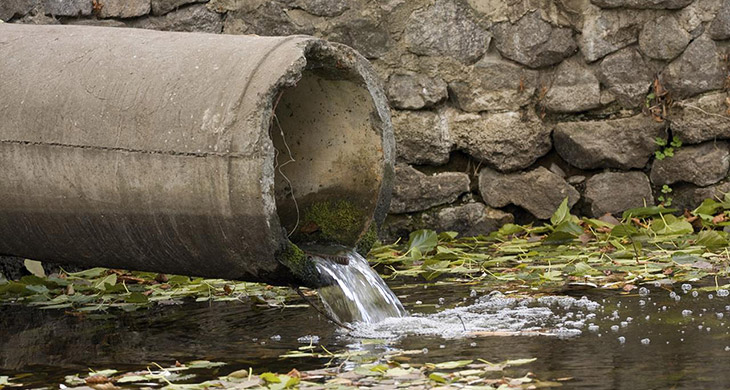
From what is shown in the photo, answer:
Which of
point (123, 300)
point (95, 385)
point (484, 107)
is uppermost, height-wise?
point (484, 107)

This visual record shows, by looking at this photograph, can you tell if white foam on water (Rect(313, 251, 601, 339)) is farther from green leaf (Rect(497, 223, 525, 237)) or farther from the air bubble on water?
green leaf (Rect(497, 223, 525, 237))

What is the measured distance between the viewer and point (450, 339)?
325 centimetres

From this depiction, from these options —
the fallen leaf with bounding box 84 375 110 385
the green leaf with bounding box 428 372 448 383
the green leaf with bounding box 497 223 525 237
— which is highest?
the green leaf with bounding box 428 372 448 383

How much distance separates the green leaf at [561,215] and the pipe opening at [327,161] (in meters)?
1.82

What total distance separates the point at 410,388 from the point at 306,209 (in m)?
1.56

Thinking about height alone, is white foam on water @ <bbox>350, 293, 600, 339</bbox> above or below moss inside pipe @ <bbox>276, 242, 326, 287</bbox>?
below

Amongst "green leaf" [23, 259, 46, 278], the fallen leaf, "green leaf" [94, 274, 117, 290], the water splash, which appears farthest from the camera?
"green leaf" [23, 259, 46, 278]

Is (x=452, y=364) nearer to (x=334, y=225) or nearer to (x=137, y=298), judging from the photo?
(x=334, y=225)

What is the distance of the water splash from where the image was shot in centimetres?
362

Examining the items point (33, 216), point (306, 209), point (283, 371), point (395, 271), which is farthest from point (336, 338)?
point (395, 271)

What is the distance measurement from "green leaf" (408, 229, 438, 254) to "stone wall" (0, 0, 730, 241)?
1.67 feet

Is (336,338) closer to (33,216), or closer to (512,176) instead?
(33,216)

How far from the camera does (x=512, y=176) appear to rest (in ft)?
19.3

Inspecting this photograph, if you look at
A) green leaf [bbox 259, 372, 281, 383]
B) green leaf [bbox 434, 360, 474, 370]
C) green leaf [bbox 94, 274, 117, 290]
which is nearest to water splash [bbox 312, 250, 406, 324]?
green leaf [bbox 434, 360, 474, 370]
